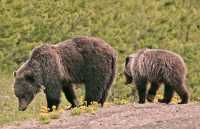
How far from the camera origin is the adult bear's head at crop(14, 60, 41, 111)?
14.4 metres

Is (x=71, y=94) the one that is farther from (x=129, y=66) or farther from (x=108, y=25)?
(x=108, y=25)

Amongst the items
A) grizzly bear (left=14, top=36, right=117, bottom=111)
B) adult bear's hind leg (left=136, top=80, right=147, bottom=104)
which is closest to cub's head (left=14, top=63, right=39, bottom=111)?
grizzly bear (left=14, top=36, right=117, bottom=111)

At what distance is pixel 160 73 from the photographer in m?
14.3

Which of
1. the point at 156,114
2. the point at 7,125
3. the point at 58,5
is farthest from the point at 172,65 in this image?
the point at 58,5

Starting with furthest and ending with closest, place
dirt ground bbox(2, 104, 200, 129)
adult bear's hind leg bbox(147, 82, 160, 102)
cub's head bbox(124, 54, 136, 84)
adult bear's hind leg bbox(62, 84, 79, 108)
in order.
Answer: cub's head bbox(124, 54, 136, 84) < adult bear's hind leg bbox(147, 82, 160, 102) < adult bear's hind leg bbox(62, 84, 79, 108) < dirt ground bbox(2, 104, 200, 129)

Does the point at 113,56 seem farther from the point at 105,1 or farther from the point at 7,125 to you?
the point at 105,1

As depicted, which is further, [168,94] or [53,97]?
[168,94]

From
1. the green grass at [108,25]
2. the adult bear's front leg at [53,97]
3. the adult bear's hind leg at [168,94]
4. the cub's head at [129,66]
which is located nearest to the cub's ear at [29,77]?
the adult bear's front leg at [53,97]

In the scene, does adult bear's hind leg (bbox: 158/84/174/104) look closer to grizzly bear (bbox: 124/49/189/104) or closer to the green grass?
grizzly bear (bbox: 124/49/189/104)

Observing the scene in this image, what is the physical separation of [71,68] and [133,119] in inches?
130

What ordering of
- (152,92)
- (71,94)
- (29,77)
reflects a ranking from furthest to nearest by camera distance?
(152,92) → (71,94) → (29,77)

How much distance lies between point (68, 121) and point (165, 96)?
3.20m

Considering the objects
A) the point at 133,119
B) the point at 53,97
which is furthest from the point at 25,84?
the point at 133,119

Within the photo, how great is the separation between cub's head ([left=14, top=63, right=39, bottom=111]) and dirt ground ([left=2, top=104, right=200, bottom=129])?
179cm
